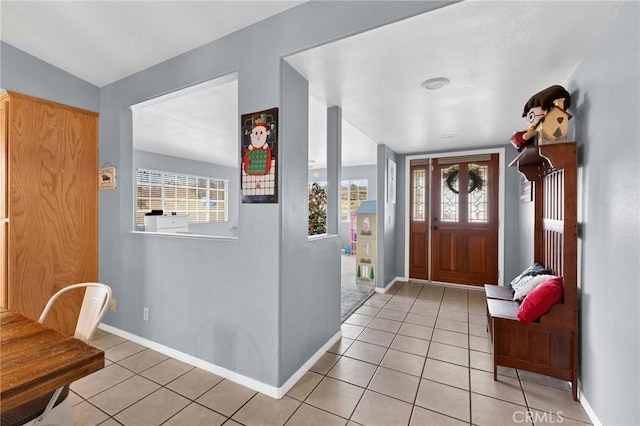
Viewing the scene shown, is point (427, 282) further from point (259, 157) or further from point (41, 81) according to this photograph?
point (41, 81)

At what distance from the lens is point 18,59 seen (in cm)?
238

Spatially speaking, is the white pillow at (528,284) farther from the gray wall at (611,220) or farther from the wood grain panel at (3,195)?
the wood grain panel at (3,195)

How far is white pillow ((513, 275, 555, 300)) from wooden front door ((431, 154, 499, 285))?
2.11 metres

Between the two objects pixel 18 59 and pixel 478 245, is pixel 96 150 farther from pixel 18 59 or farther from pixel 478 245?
pixel 478 245

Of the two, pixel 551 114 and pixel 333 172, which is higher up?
pixel 551 114

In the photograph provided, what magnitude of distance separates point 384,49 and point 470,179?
10.9ft

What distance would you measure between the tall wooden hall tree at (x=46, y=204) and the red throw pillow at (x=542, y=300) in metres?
3.91

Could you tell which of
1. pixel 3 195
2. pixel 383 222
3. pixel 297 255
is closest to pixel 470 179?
pixel 383 222

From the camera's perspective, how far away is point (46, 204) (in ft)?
8.43

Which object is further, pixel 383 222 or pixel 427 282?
pixel 427 282

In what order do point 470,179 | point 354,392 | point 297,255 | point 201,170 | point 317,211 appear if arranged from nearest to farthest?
point 354,392, point 297,255, point 470,179, point 317,211, point 201,170

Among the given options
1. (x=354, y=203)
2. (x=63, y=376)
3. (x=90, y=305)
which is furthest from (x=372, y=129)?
(x=354, y=203)

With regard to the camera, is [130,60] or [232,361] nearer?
[232,361]

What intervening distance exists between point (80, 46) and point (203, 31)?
3.80ft
